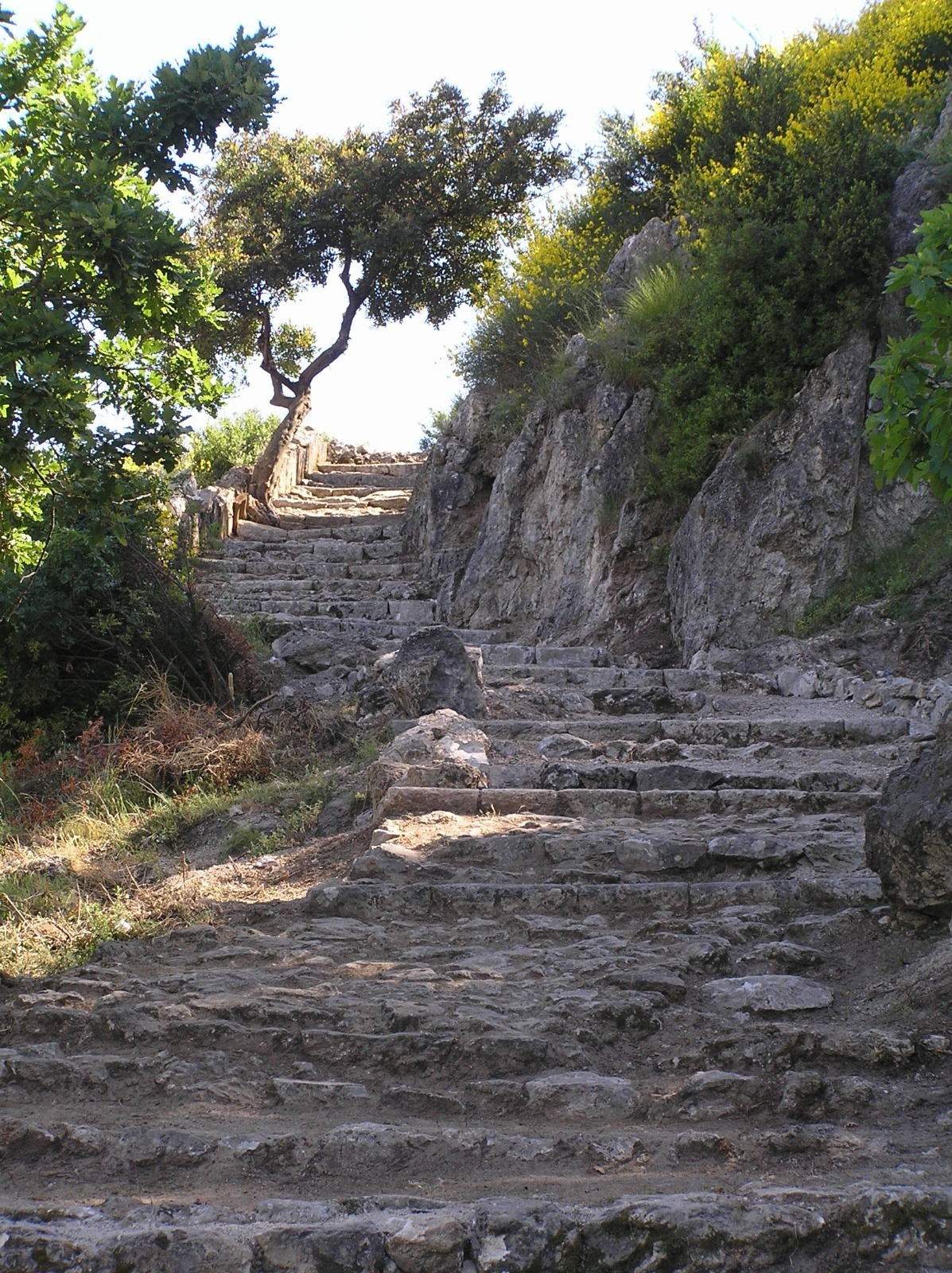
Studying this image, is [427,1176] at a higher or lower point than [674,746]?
lower

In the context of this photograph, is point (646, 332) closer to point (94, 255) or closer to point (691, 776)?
point (691, 776)

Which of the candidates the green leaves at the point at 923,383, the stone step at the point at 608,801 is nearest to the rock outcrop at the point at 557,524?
the stone step at the point at 608,801

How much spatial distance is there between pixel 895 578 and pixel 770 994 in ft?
20.6

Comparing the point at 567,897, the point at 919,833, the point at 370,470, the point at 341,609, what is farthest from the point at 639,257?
the point at 919,833

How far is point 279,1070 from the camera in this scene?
3500mm

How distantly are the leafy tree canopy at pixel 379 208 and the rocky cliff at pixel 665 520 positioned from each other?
8.26 m

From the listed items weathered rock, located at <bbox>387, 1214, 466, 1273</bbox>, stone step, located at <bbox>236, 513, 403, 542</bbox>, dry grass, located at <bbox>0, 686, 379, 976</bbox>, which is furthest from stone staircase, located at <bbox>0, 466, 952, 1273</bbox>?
stone step, located at <bbox>236, 513, 403, 542</bbox>

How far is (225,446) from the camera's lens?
814 inches

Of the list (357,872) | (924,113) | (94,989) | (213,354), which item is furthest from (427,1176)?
(213,354)

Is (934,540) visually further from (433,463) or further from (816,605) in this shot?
(433,463)

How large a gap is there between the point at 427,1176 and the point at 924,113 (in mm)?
11743

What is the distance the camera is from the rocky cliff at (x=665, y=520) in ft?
33.0

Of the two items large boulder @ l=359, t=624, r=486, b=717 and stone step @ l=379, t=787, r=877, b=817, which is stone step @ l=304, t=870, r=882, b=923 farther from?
large boulder @ l=359, t=624, r=486, b=717

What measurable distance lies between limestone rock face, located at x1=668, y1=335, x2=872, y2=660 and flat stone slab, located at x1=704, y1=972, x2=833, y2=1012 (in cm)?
648
